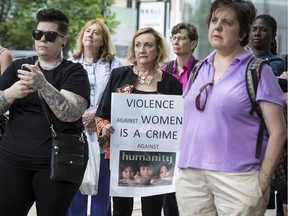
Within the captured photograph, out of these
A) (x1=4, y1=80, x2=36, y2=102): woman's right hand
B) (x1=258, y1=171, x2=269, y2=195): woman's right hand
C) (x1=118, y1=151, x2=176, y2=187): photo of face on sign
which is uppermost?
(x1=4, y1=80, x2=36, y2=102): woman's right hand

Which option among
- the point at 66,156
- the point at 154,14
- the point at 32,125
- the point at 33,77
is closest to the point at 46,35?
the point at 33,77

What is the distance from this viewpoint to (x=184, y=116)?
404 cm

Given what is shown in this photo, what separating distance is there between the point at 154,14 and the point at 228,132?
31.6ft

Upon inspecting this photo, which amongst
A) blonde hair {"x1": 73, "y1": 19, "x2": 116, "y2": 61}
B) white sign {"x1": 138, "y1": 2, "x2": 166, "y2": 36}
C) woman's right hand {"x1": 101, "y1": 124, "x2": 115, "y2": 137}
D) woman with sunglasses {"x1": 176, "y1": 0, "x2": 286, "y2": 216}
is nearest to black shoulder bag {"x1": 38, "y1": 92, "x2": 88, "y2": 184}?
woman's right hand {"x1": 101, "y1": 124, "x2": 115, "y2": 137}

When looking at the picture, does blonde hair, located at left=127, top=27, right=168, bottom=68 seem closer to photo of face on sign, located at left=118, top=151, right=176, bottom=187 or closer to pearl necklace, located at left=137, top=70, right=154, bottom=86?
pearl necklace, located at left=137, top=70, right=154, bottom=86

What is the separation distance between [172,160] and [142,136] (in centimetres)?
33

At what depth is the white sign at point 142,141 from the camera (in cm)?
537

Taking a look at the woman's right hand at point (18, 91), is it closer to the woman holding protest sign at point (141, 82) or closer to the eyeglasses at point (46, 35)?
the eyeglasses at point (46, 35)

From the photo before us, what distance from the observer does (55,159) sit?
4.42 meters

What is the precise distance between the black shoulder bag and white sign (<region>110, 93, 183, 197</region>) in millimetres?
779

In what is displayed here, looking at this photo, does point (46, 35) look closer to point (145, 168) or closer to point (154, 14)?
point (145, 168)

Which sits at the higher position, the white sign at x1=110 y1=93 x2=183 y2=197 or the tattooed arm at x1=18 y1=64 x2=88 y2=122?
the tattooed arm at x1=18 y1=64 x2=88 y2=122

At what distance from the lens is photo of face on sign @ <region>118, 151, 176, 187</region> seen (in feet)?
17.7

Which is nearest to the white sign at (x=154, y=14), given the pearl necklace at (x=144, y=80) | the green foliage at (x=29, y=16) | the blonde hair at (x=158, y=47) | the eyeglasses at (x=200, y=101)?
the blonde hair at (x=158, y=47)
